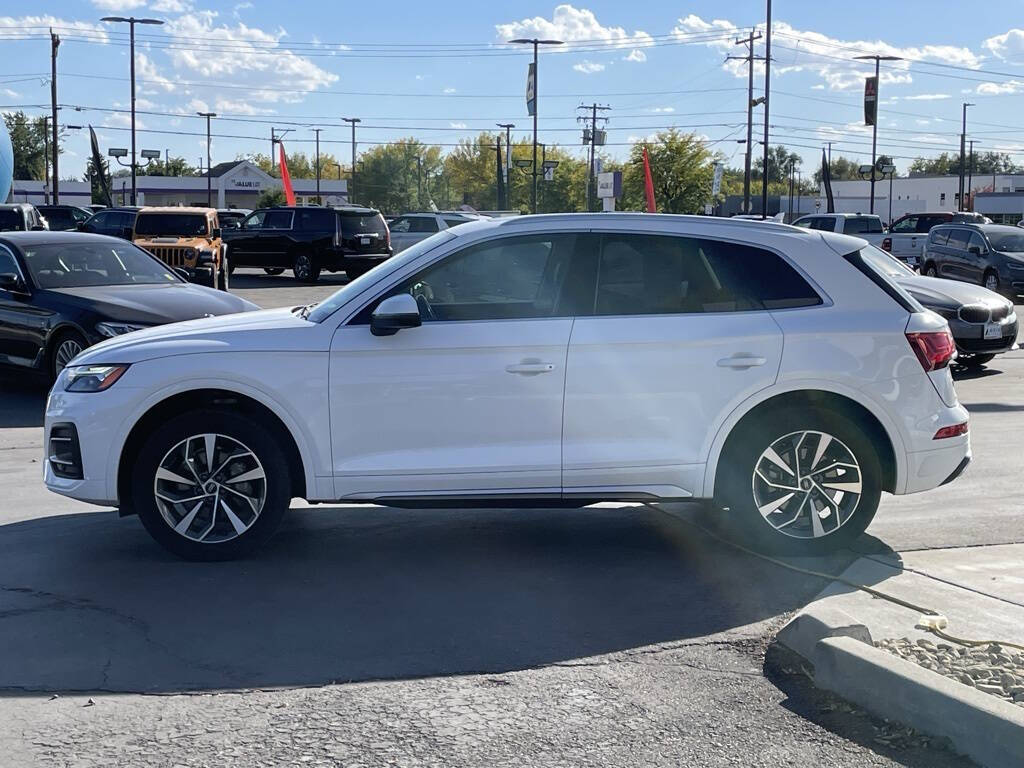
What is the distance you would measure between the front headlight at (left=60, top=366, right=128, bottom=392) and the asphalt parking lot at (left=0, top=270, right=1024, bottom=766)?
2.94ft

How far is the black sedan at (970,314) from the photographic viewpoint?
47.1ft

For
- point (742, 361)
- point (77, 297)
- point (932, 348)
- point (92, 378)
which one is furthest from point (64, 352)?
point (932, 348)

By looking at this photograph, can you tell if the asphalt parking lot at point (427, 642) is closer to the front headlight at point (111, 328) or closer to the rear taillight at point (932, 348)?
the rear taillight at point (932, 348)

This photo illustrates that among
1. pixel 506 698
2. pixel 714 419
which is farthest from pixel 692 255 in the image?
pixel 506 698

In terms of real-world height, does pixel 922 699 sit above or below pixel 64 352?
below

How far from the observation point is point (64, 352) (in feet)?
39.8

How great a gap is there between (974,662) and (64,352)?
9815 mm

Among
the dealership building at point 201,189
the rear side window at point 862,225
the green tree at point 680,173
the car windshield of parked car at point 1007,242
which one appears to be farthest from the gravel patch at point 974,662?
the dealership building at point 201,189

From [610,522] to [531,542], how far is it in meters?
0.69

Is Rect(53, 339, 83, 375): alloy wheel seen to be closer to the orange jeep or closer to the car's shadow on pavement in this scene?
the car's shadow on pavement

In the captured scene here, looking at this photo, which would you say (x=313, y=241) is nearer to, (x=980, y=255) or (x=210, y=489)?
(x=980, y=255)

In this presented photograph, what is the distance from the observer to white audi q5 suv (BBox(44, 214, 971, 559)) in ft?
20.1

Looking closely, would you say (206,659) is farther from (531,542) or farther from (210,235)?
(210,235)

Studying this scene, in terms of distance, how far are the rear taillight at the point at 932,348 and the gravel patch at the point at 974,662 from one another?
187 centimetres
